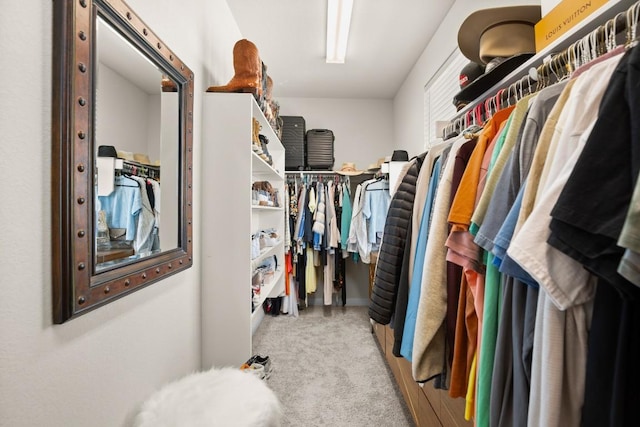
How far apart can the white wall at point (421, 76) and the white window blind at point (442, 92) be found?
6 centimetres

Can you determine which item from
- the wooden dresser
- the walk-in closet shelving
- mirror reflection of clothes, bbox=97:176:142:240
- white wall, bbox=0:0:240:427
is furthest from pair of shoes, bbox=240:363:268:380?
mirror reflection of clothes, bbox=97:176:142:240

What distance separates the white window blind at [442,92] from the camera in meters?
1.96

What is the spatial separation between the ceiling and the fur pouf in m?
2.36

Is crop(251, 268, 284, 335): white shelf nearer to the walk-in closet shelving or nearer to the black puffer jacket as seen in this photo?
the walk-in closet shelving

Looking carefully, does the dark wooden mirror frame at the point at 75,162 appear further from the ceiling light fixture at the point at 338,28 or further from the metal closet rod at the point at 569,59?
the ceiling light fixture at the point at 338,28

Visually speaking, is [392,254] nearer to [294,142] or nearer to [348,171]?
[348,171]

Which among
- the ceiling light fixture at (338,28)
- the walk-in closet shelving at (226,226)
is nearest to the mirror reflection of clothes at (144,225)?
the walk-in closet shelving at (226,226)

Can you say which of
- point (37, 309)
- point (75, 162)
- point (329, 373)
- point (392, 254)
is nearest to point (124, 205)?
point (75, 162)

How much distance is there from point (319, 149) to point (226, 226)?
1.96m

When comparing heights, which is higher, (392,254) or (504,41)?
(504,41)

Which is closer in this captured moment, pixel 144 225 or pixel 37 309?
pixel 37 309

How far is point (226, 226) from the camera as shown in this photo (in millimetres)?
1531

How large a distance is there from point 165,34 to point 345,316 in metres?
2.91

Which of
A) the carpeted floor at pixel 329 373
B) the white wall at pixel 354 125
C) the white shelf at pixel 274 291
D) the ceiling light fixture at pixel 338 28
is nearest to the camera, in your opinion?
the carpeted floor at pixel 329 373
